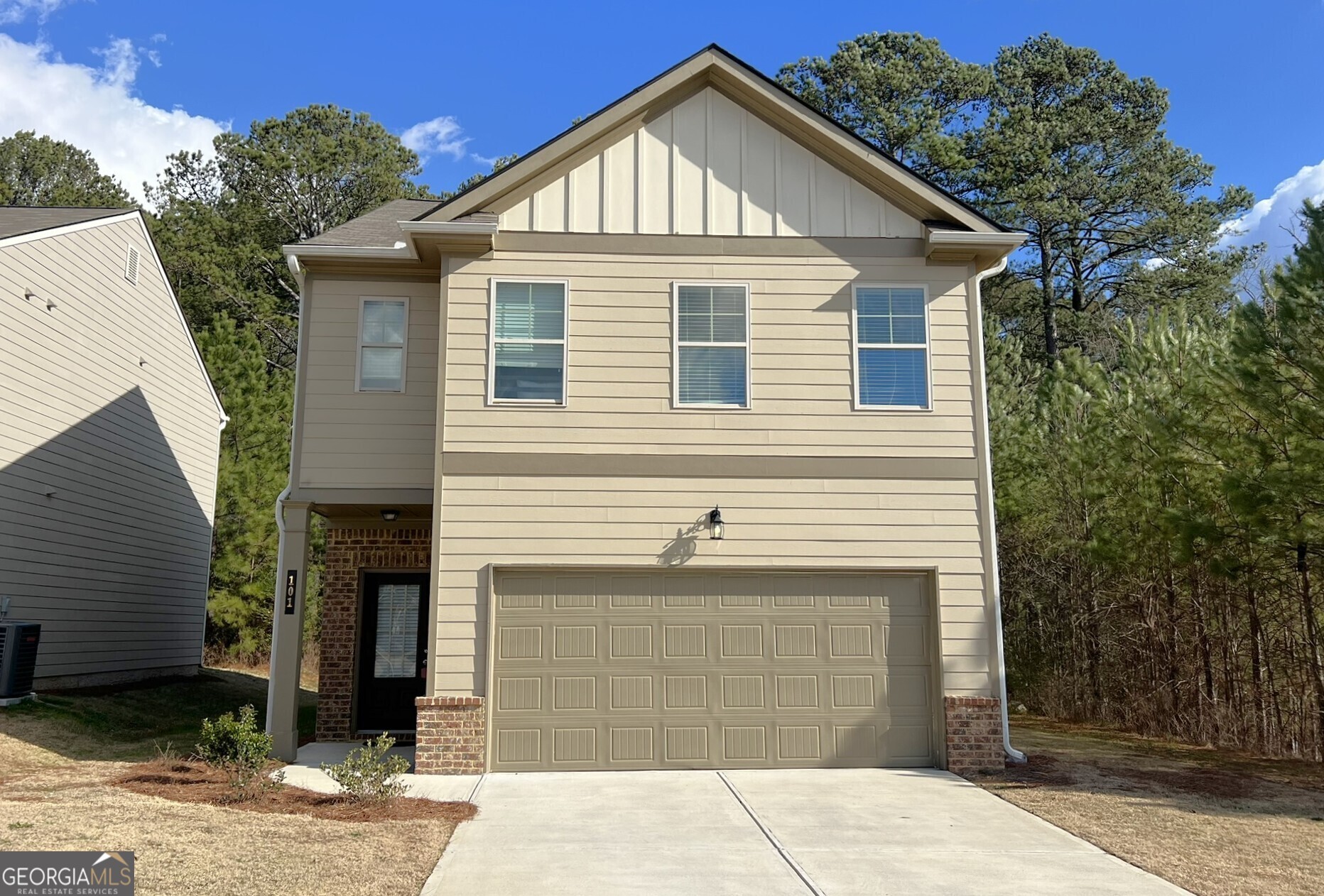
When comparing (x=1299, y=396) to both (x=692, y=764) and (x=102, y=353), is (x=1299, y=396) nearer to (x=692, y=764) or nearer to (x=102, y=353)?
(x=692, y=764)

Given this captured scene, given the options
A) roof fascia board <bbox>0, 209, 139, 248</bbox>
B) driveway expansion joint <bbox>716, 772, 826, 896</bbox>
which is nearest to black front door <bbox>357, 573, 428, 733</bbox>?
driveway expansion joint <bbox>716, 772, 826, 896</bbox>

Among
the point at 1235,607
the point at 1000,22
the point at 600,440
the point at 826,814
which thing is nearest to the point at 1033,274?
the point at 1000,22

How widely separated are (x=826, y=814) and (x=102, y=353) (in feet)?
43.4

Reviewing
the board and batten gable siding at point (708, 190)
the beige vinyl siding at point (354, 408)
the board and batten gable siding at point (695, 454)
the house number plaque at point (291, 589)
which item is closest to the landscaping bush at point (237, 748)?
the board and batten gable siding at point (695, 454)

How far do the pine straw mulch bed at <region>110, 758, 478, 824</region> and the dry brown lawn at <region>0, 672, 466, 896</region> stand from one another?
144 mm

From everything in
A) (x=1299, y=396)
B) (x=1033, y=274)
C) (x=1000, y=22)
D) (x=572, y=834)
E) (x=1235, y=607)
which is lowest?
(x=572, y=834)

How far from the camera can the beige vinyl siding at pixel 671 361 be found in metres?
10.6

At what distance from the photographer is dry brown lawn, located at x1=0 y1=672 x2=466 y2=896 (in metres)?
5.85

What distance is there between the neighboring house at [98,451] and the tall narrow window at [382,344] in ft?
18.3

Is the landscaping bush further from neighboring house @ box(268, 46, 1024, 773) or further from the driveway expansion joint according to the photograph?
the driveway expansion joint

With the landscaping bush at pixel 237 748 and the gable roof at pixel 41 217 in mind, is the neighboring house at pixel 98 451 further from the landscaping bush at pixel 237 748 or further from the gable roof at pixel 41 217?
the landscaping bush at pixel 237 748

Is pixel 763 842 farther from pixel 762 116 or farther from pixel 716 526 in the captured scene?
pixel 762 116

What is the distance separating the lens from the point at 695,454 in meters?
10.6

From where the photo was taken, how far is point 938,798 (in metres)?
8.90
